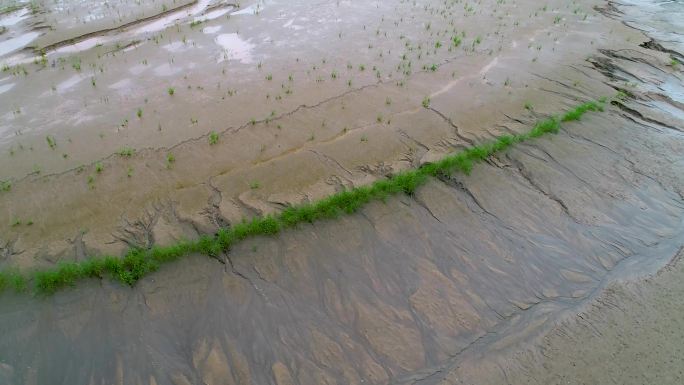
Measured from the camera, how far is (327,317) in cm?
548

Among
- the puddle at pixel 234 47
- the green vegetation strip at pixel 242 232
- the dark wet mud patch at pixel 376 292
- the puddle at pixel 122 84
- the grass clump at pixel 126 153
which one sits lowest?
the dark wet mud patch at pixel 376 292

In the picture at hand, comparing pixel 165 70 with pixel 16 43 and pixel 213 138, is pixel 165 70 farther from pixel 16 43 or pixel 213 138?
pixel 16 43

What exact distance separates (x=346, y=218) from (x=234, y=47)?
268 inches

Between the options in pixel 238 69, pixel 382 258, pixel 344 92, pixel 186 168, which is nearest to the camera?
pixel 382 258

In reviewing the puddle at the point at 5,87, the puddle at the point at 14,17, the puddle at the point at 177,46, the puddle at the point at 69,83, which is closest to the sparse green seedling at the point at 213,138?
the puddle at the point at 69,83

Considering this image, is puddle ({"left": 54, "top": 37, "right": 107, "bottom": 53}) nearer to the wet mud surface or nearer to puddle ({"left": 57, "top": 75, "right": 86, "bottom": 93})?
the wet mud surface

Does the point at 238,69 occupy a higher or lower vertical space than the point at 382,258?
higher

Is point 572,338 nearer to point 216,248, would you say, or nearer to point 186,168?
point 216,248

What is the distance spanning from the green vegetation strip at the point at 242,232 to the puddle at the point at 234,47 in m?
5.49

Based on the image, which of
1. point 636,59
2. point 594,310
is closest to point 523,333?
point 594,310

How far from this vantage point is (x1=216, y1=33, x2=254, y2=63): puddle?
10.6 m

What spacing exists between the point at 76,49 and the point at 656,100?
14.6 metres

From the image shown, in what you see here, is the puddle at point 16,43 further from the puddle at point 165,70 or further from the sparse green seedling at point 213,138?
the sparse green seedling at point 213,138

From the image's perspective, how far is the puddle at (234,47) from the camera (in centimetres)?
1056
